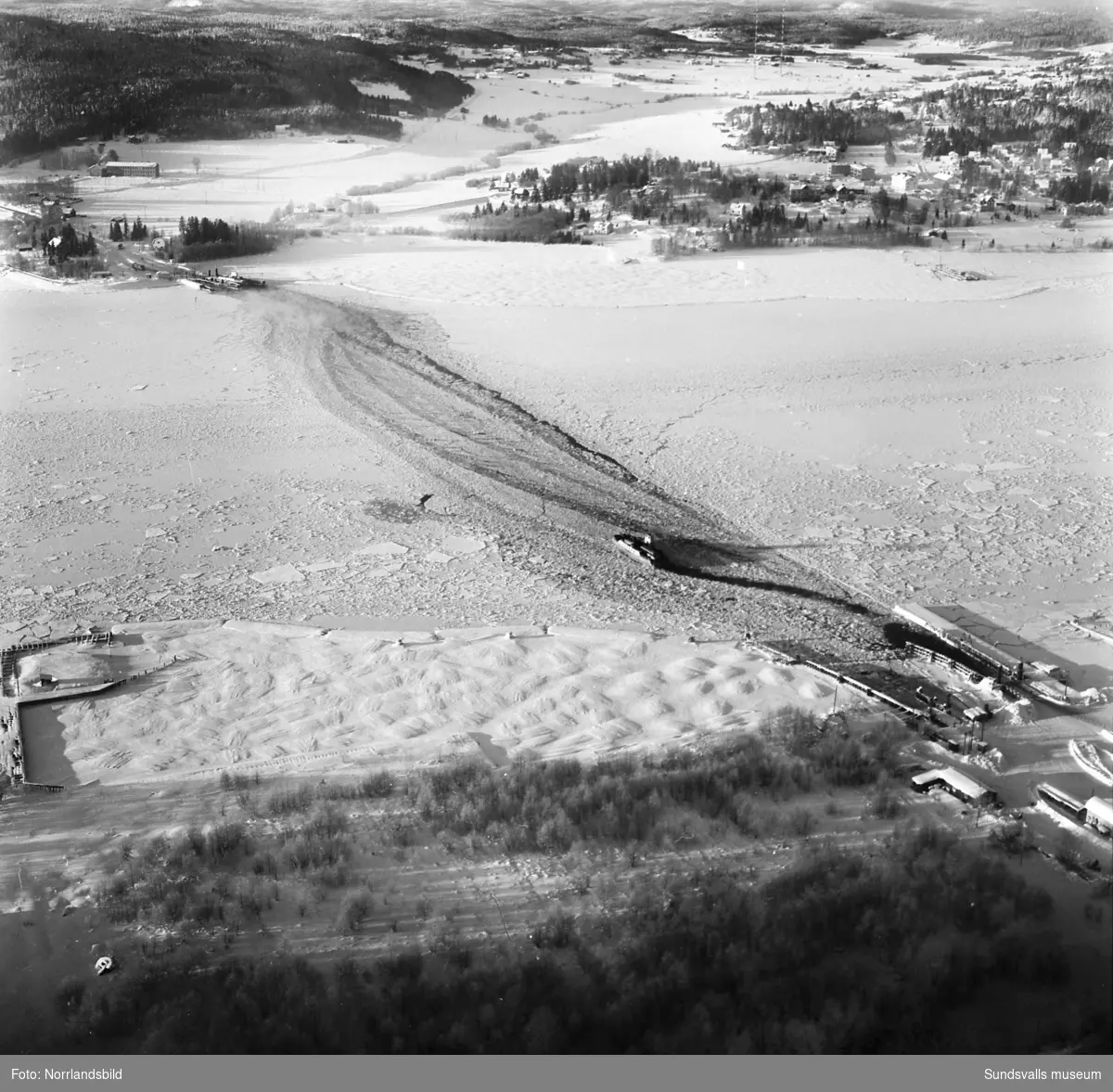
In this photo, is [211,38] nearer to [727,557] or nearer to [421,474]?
[421,474]

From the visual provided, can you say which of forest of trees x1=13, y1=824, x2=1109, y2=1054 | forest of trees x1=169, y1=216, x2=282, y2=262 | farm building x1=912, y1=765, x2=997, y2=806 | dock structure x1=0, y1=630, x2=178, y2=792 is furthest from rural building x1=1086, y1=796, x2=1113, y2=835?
forest of trees x1=169, y1=216, x2=282, y2=262

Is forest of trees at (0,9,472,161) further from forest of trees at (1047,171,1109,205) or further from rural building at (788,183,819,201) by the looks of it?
forest of trees at (1047,171,1109,205)

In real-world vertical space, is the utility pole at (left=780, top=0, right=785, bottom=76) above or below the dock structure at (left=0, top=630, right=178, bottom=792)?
above

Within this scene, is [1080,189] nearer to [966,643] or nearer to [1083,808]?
[966,643]

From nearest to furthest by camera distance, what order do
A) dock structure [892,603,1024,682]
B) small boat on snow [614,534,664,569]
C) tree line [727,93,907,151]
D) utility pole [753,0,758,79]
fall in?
dock structure [892,603,1024,682]
small boat on snow [614,534,664,569]
utility pole [753,0,758,79]
tree line [727,93,907,151]

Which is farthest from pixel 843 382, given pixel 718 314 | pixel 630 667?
pixel 630 667

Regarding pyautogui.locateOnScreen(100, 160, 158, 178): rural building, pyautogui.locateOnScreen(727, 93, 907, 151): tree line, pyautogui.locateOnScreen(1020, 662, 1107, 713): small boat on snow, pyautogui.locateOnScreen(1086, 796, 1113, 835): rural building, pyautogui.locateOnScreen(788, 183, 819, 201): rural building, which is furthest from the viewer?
pyautogui.locateOnScreen(100, 160, 158, 178): rural building

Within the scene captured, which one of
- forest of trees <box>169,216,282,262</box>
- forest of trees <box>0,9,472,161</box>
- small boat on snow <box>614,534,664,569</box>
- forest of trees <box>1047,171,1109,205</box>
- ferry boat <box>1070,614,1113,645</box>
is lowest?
ferry boat <box>1070,614,1113,645</box>
